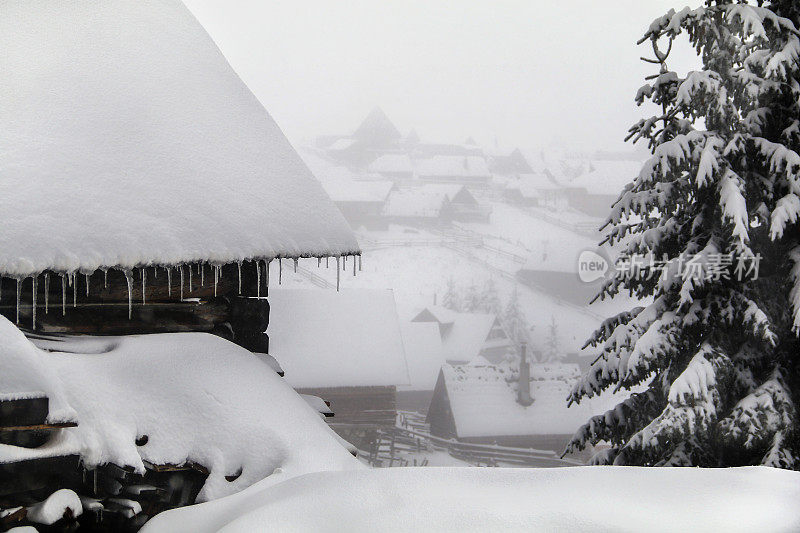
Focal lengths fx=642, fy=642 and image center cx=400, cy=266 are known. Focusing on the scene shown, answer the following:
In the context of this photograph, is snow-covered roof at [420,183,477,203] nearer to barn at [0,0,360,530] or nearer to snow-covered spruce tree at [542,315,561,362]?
snow-covered spruce tree at [542,315,561,362]

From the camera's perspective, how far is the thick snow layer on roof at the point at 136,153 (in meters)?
3.94

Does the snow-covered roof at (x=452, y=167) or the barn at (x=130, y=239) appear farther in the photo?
the snow-covered roof at (x=452, y=167)

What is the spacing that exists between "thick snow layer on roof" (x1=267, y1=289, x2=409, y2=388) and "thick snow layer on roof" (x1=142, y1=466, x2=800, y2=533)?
20.5 m

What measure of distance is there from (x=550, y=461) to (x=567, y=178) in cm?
5756

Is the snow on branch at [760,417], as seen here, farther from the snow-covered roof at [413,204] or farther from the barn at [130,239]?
the snow-covered roof at [413,204]

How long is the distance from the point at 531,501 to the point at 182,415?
2399mm

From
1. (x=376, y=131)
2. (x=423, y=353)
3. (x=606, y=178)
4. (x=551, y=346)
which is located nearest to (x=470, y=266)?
(x=551, y=346)

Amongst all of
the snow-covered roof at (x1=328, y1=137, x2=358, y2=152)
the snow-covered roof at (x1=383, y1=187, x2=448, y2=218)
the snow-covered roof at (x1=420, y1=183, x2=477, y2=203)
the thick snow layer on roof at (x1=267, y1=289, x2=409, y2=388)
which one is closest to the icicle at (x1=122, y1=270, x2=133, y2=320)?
the thick snow layer on roof at (x1=267, y1=289, x2=409, y2=388)

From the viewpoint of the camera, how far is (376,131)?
9050cm

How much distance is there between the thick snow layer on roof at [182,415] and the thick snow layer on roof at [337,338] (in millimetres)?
18452

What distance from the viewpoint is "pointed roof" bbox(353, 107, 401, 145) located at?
89812 millimetres

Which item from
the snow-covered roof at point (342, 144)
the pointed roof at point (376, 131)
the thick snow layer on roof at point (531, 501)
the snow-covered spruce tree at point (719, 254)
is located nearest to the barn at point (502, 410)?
the snow-covered spruce tree at point (719, 254)

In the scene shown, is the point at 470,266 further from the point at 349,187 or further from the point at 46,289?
the point at 46,289

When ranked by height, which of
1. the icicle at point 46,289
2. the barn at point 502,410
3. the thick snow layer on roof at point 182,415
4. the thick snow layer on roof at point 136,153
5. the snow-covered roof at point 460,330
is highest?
the thick snow layer on roof at point 136,153
